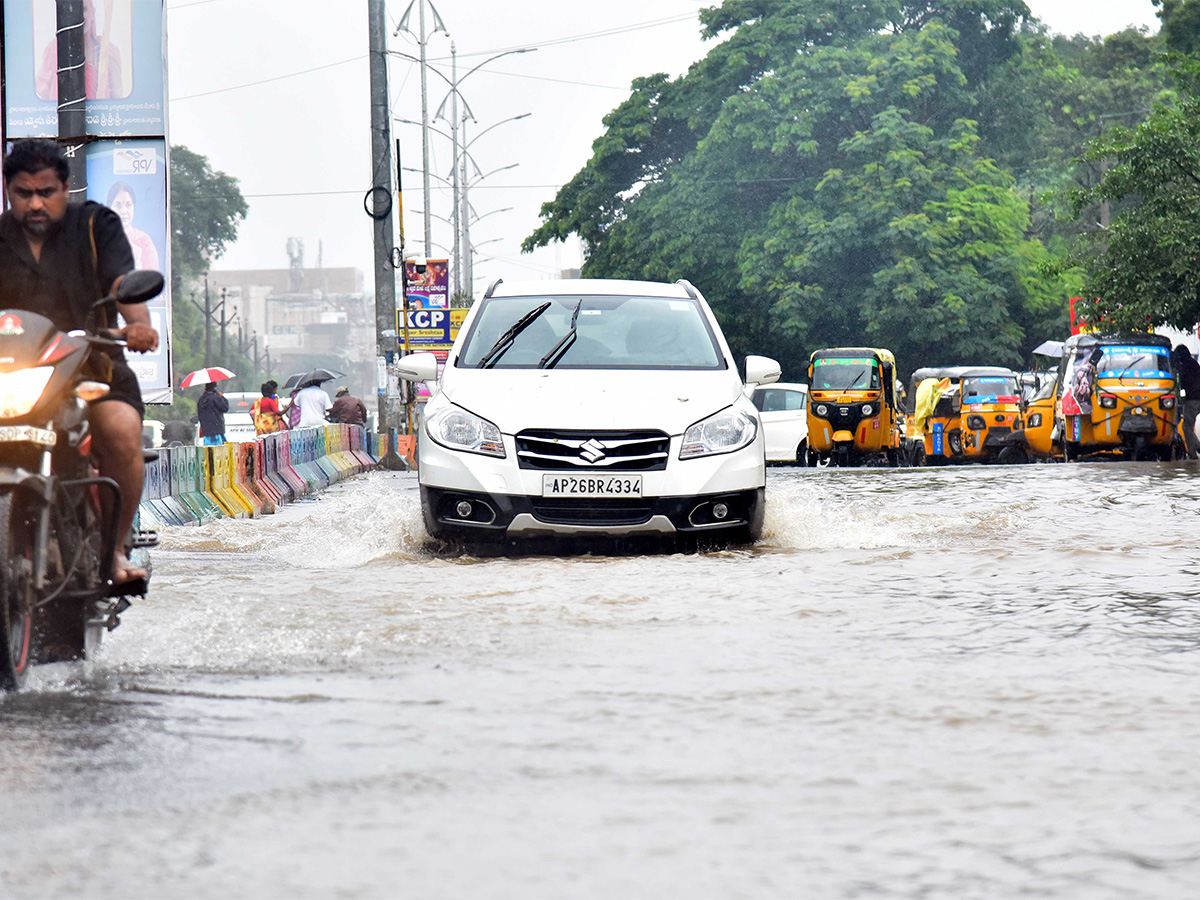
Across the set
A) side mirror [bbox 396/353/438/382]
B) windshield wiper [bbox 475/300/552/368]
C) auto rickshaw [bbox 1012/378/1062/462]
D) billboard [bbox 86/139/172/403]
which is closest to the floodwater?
windshield wiper [bbox 475/300/552/368]

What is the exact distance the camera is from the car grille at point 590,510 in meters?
9.37

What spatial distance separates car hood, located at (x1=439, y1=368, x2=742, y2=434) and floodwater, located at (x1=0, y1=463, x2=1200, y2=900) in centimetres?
82

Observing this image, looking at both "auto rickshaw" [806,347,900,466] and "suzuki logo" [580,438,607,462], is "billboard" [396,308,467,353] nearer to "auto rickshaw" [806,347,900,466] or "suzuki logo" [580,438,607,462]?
"auto rickshaw" [806,347,900,466]

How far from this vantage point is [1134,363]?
2823 cm

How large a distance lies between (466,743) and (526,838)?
100 cm

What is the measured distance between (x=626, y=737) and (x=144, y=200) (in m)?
12.0

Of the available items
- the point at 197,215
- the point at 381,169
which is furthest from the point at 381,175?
the point at 197,215

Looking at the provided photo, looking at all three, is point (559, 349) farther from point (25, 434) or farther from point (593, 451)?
point (25, 434)

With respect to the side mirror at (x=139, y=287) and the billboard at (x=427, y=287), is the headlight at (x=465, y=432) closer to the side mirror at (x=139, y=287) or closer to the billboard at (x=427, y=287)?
the side mirror at (x=139, y=287)

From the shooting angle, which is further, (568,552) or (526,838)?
(568,552)

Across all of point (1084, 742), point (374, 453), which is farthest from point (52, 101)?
point (374, 453)

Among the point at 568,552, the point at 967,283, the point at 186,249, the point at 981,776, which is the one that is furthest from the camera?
the point at 186,249

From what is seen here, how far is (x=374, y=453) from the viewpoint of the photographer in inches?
1558

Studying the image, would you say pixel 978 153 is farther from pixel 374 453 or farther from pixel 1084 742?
pixel 1084 742
